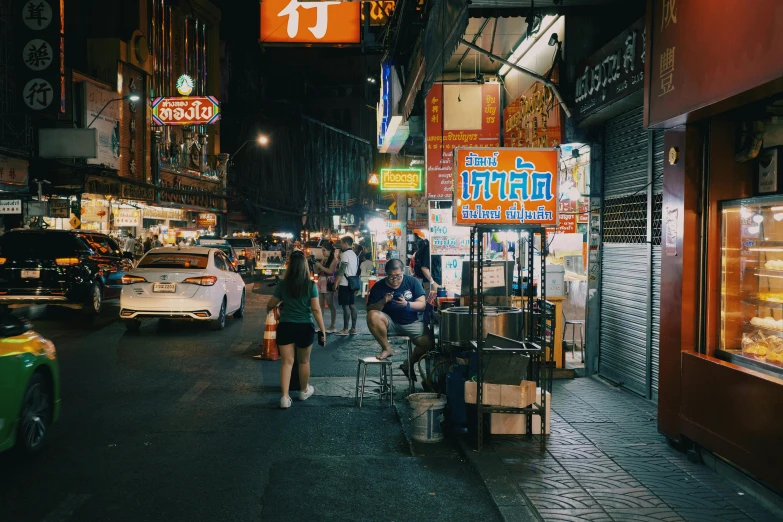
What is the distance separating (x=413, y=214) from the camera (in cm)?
3067

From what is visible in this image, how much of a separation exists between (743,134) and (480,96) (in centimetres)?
852

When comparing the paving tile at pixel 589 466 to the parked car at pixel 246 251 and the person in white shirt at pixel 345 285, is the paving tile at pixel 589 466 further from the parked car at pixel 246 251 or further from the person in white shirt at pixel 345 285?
the parked car at pixel 246 251

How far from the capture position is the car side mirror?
5.41m

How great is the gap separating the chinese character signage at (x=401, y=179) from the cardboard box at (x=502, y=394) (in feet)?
51.0

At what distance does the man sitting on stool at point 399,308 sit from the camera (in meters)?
8.78

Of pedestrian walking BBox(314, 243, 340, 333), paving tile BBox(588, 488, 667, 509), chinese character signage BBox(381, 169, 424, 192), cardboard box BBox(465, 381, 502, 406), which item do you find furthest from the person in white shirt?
paving tile BBox(588, 488, 667, 509)

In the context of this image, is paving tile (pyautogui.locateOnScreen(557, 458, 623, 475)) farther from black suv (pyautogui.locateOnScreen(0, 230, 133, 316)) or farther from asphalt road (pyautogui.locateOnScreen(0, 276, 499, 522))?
black suv (pyautogui.locateOnScreen(0, 230, 133, 316))

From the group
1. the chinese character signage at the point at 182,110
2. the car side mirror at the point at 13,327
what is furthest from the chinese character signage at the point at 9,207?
the car side mirror at the point at 13,327

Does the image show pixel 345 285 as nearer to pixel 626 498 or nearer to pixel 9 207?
pixel 626 498

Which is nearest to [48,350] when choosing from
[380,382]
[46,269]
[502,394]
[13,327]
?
[13,327]

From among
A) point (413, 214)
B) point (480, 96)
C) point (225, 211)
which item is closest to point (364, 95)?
point (225, 211)

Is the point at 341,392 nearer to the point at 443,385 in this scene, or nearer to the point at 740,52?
the point at 443,385

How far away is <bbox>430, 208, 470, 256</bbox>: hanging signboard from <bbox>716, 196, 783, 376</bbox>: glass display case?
343 inches

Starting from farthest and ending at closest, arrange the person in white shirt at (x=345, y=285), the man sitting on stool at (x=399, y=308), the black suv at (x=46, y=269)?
the black suv at (x=46, y=269) → the person in white shirt at (x=345, y=285) → the man sitting on stool at (x=399, y=308)
